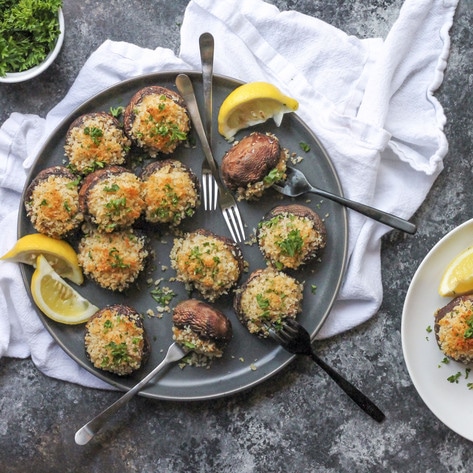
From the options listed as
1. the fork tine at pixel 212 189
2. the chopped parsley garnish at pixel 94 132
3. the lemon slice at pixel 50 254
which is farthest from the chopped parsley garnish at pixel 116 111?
the lemon slice at pixel 50 254

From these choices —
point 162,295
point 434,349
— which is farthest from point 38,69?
point 434,349

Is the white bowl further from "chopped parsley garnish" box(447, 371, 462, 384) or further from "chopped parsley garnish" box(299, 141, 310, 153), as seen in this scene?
"chopped parsley garnish" box(447, 371, 462, 384)

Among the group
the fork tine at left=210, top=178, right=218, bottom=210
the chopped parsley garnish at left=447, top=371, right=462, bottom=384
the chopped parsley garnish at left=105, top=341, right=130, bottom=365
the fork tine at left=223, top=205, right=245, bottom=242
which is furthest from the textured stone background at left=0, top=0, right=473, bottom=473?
the fork tine at left=210, top=178, right=218, bottom=210

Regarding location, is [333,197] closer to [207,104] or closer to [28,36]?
[207,104]

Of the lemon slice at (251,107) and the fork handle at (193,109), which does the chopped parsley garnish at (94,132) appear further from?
the lemon slice at (251,107)

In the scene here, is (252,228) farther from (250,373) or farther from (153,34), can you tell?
(153,34)

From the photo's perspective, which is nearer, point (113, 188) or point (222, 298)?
point (113, 188)
